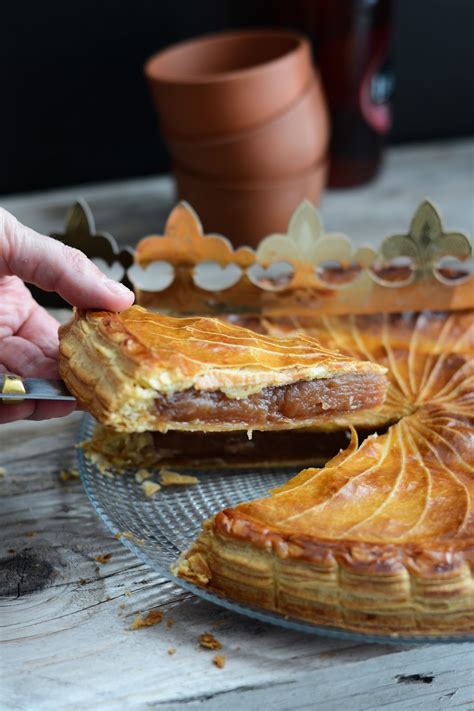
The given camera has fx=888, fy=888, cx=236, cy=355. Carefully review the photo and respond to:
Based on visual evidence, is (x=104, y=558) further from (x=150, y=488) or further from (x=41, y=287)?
(x=41, y=287)

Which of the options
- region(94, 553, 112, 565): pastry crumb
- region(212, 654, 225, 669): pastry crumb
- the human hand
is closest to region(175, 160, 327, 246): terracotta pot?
the human hand

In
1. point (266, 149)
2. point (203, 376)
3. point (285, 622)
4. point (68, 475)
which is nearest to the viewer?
point (285, 622)

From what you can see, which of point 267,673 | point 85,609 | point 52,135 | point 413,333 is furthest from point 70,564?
point 52,135

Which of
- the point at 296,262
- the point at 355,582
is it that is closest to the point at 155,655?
the point at 355,582

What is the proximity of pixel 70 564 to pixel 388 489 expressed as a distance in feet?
2.33

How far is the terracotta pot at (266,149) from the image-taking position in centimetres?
337

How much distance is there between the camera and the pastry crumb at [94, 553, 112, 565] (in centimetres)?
194

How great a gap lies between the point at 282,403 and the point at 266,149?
1.58 m

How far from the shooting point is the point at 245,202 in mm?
3479

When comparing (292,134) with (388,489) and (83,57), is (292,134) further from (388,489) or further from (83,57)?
(388,489)

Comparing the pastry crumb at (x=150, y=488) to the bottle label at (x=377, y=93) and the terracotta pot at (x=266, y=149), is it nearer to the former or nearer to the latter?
the terracotta pot at (x=266, y=149)

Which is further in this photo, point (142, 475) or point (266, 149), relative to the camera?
point (266, 149)

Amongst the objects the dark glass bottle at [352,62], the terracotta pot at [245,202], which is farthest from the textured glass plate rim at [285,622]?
the dark glass bottle at [352,62]

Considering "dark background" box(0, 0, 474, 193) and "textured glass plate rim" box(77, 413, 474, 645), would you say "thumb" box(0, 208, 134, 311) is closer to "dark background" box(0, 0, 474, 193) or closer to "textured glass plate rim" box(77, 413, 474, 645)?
"textured glass plate rim" box(77, 413, 474, 645)
